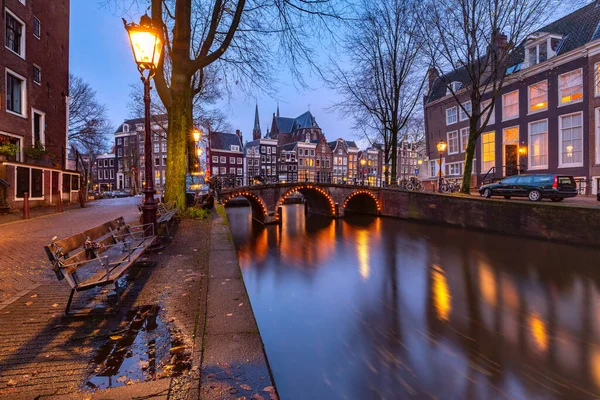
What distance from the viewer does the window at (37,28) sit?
18420mm

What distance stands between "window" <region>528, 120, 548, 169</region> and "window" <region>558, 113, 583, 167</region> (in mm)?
1199

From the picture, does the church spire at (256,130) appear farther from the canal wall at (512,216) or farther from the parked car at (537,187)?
the parked car at (537,187)

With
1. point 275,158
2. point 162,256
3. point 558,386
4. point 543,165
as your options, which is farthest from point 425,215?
point 275,158

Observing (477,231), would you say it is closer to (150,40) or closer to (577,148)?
(577,148)

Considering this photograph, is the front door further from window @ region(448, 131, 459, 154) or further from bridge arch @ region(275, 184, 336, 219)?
bridge arch @ region(275, 184, 336, 219)

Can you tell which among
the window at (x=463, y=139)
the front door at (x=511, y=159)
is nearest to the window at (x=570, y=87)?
the front door at (x=511, y=159)

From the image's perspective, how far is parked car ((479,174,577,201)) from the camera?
1639 centimetres

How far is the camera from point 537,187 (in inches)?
677

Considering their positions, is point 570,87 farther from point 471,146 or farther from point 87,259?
point 87,259

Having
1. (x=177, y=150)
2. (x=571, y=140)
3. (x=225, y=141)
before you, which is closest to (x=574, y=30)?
(x=571, y=140)

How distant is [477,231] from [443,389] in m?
15.8

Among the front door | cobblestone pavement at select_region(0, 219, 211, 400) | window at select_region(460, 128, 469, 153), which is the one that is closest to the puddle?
cobblestone pavement at select_region(0, 219, 211, 400)

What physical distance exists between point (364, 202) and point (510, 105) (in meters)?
14.8

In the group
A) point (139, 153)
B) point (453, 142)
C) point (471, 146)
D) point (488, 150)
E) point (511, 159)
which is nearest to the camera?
point (471, 146)
